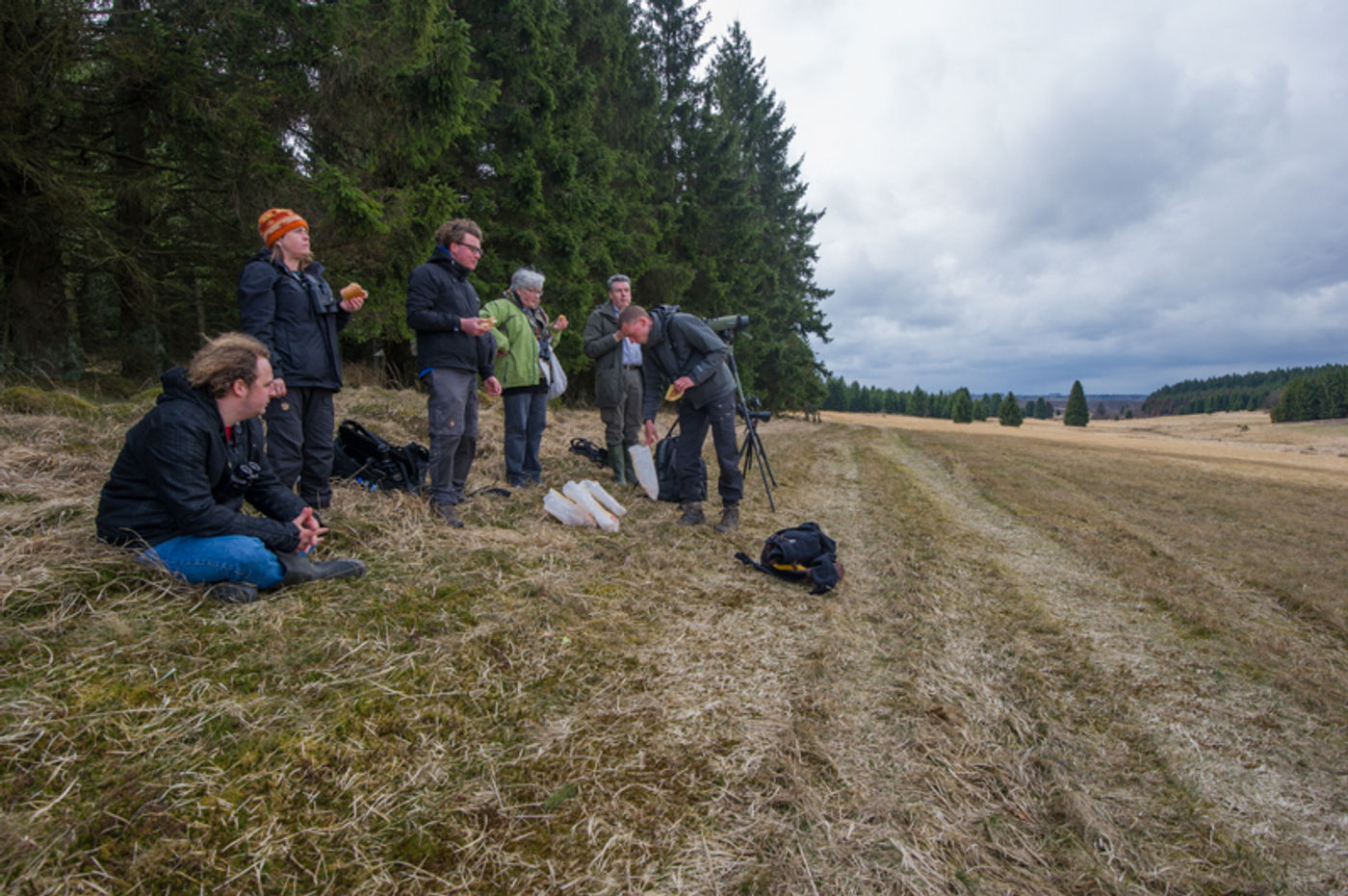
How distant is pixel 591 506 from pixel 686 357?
1780mm

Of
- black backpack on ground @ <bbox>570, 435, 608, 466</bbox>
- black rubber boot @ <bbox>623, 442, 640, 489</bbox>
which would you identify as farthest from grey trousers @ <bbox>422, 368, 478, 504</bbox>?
black backpack on ground @ <bbox>570, 435, 608, 466</bbox>

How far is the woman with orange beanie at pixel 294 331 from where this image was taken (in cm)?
367

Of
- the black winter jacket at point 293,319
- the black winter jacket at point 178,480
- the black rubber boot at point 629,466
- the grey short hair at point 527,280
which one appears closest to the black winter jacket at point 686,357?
the black rubber boot at point 629,466

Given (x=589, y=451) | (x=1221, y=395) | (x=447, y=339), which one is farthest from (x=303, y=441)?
(x=1221, y=395)

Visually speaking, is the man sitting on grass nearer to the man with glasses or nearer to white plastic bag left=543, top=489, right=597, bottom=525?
the man with glasses

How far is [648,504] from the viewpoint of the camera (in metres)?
6.18

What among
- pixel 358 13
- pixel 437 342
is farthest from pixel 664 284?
pixel 437 342

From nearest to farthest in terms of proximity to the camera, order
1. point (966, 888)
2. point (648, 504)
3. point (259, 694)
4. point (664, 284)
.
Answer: point (966, 888)
point (259, 694)
point (648, 504)
point (664, 284)

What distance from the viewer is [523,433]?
5859 millimetres

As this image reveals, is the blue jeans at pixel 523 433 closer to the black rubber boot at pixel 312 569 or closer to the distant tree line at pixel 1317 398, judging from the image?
the black rubber boot at pixel 312 569

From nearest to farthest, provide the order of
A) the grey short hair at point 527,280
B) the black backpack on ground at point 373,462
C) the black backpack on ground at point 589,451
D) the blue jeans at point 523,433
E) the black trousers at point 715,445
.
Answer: the black backpack on ground at point 373,462 < the black trousers at point 715,445 < the blue jeans at point 523,433 < the grey short hair at point 527,280 < the black backpack on ground at point 589,451

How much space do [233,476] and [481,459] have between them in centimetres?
377

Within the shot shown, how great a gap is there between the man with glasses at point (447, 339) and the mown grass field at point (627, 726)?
50 centimetres

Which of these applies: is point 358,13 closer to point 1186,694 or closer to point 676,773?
point 676,773
